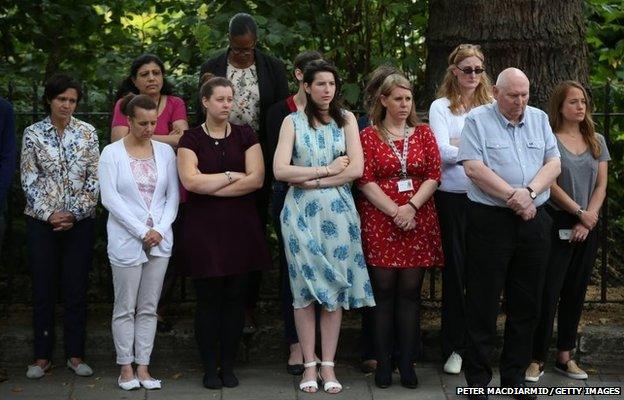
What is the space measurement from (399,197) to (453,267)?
0.64 metres

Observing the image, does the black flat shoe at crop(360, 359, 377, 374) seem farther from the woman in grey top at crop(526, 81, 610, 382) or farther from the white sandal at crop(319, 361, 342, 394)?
the woman in grey top at crop(526, 81, 610, 382)

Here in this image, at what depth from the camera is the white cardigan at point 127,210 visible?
25.1 ft

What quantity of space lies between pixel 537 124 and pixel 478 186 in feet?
1.72

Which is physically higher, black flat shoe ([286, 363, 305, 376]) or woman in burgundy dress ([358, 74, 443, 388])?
woman in burgundy dress ([358, 74, 443, 388])

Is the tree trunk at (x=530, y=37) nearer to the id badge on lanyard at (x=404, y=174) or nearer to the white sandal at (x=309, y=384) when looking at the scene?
the id badge on lanyard at (x=404, y=174)

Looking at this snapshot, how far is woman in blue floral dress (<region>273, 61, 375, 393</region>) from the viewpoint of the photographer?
7.66 metres

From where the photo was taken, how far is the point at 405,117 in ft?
25.4

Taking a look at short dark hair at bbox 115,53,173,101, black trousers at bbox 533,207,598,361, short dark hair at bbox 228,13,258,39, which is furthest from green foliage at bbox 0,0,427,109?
black trousers at bbox 533,207,598,361

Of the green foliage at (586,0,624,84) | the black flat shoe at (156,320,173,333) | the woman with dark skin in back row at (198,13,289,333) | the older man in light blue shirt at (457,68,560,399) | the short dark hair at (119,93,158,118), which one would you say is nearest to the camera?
the older man in light blue shirt at (457,68,560,399)

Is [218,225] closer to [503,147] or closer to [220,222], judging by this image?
[220,222]

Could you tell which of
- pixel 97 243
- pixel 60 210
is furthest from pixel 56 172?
pixel 97 243

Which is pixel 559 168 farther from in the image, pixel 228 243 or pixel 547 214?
pixel 228 243

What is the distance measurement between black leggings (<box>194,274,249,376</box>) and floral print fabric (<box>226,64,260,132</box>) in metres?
1.10

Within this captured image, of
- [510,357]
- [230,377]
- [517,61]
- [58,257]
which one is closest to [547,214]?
[510,357]
